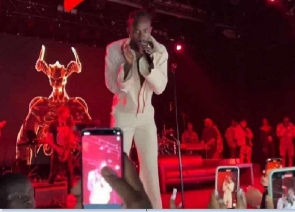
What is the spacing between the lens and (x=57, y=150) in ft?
12.0

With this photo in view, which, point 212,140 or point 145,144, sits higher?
→ point 212,140

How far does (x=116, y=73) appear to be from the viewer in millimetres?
2016

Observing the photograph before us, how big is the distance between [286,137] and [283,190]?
170 cm

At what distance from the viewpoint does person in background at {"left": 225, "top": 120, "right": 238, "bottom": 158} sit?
2.81 m

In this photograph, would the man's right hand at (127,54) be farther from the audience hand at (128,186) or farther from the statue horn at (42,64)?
the statue horn at (42,64)

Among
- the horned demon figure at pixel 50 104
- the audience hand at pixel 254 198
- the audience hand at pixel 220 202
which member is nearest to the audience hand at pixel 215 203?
the audience hand at pixel 220 202

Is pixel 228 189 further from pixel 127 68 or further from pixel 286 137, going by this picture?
pixel 286 137

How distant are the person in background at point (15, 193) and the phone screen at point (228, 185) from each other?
669 mm

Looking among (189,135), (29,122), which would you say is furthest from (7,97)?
(189,135)

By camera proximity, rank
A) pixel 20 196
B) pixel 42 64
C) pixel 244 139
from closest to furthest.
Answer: pixel 20 196 < pixel 244 139 < pixel 42 64

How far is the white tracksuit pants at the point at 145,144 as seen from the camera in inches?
77.7

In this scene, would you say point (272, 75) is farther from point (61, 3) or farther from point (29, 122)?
point (29, 122)

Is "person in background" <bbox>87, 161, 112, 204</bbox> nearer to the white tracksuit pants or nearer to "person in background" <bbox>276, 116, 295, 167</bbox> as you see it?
the white tracksuit pants

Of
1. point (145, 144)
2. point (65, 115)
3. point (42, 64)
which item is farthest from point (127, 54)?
point (42, 64)
